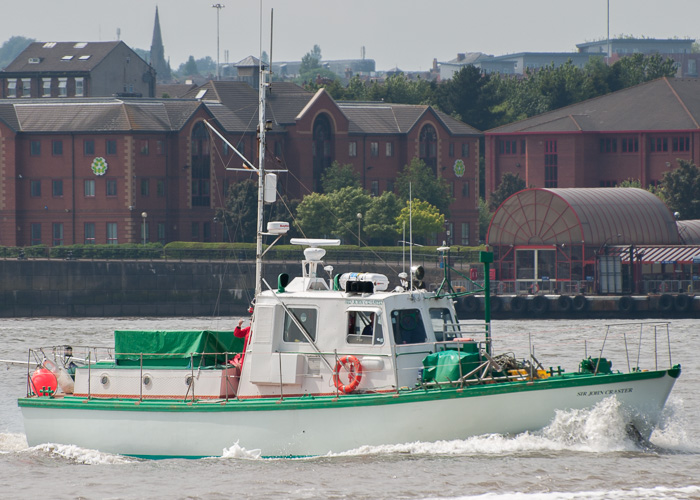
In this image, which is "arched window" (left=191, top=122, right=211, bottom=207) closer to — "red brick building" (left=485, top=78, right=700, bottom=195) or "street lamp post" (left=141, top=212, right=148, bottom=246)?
"street lamp post" (left=141, top=212, right=148, bottom=246)

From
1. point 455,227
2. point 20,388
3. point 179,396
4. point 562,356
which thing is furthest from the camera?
point 455,227

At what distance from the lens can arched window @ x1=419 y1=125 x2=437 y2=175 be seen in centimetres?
10269

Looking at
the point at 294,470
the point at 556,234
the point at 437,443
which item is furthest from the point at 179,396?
the point at 556,234

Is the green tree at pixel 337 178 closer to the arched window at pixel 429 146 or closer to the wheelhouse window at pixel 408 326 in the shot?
the arched window at pixel 429 146

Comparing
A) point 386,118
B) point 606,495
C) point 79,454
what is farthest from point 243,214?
point 606,495

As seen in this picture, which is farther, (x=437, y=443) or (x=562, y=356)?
(x=562, y=356)

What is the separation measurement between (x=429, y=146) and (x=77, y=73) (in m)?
36.5

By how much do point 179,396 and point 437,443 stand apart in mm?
5422

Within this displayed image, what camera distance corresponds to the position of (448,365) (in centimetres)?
2316

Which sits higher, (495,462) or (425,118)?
(425,118)

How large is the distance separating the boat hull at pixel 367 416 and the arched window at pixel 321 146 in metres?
73.5

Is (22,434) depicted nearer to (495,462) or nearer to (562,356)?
(495,462)

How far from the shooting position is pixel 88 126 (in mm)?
89000

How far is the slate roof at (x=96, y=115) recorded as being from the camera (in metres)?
89.2
